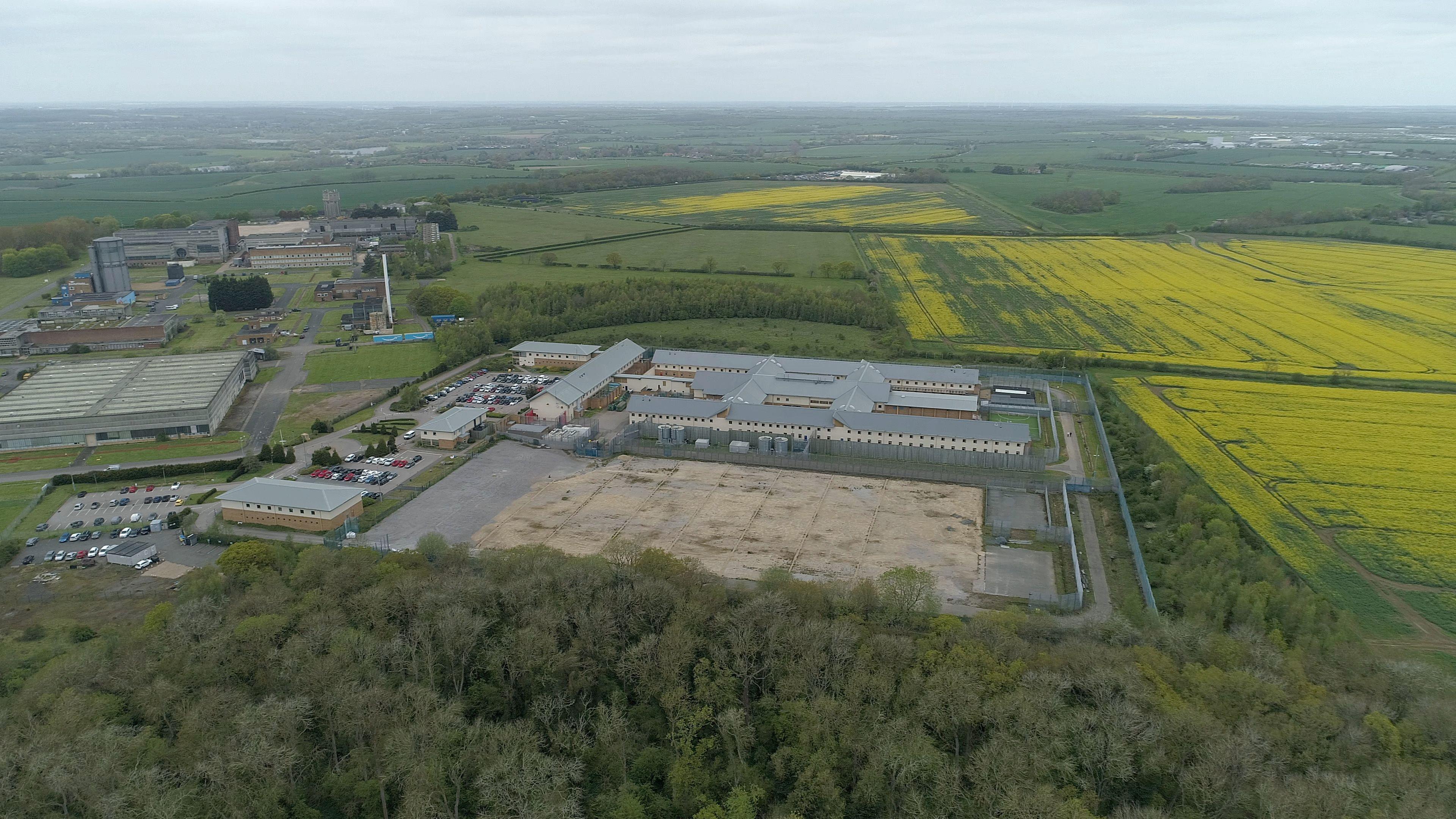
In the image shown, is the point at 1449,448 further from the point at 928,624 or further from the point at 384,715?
the point at 384,715

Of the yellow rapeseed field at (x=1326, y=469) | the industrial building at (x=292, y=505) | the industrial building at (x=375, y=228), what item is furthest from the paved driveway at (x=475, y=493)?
the industrial building at (x=375, y=228)

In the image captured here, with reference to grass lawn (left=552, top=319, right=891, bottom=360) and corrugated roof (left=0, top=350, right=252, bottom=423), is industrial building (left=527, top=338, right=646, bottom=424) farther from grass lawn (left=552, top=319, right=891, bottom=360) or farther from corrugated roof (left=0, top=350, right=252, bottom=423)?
corrugated roof (left=0, top=350, right=252, bottom=423)

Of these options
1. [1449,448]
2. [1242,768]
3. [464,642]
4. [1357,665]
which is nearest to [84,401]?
[464,642]

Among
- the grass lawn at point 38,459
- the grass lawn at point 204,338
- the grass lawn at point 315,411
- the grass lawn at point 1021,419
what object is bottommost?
the grass lawn at point 38,459

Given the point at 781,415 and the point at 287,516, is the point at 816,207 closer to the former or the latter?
the point at 781,415

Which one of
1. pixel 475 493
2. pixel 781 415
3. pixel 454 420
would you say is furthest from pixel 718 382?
pixel 475 493

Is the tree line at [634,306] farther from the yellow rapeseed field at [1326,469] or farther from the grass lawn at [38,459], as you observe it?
the grass lawn at [38,459]

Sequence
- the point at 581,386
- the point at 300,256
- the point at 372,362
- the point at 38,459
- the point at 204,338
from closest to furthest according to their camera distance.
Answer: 1. the point at 38,459
2. the point at 581,386
3. the point at 372,362
4. the point at 204,338
5. the point at 300,256
